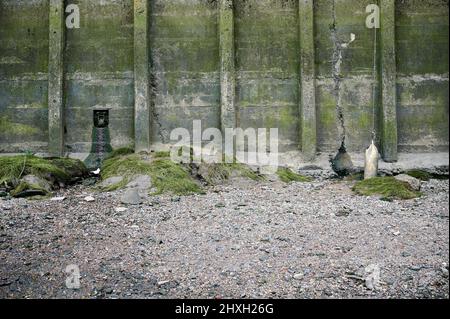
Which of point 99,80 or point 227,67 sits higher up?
point 227,67

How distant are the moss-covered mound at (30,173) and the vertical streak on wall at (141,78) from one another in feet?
5.49

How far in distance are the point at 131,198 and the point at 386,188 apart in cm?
412

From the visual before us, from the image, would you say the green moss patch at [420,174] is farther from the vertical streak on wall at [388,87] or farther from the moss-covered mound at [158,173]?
the moss-covered mound at [158,173]

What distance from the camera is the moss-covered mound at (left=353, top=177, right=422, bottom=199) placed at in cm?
768

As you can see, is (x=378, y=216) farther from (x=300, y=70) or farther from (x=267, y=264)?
(x=300, y=70)

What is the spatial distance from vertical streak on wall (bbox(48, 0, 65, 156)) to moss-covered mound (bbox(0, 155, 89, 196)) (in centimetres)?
112

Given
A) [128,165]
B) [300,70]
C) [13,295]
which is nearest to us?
[13,295]

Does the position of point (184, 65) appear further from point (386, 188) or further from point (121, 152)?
point (386, 188)

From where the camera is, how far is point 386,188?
26.0ft

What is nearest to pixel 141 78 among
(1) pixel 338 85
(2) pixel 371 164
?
(1) pixel 338 85

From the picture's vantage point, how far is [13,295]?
13.8 feet

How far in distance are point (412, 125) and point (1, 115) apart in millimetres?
8922

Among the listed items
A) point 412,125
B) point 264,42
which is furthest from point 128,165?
point 412,125

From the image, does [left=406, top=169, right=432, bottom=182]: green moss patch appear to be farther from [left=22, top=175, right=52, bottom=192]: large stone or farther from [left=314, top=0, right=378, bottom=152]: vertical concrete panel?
[left=22, top=175, right=52, bottom=192]: large stone
